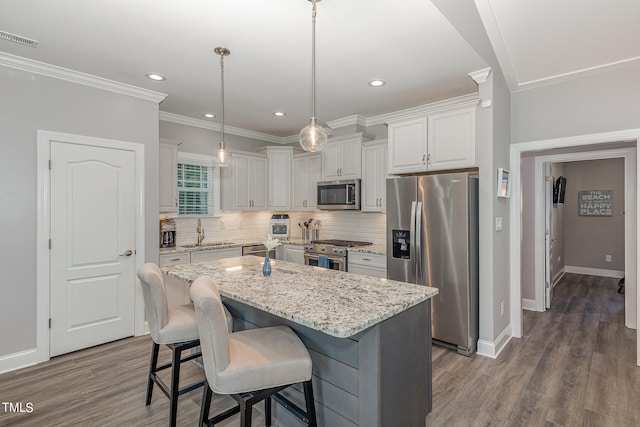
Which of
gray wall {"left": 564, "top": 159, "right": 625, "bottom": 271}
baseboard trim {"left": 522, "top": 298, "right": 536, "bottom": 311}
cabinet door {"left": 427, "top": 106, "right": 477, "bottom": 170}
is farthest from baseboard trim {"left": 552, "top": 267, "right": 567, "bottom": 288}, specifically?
cabinet door {"left": 427, "top": 106, "right": 477, "bottom": 170}

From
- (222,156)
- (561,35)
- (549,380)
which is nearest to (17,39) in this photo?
(222,156)

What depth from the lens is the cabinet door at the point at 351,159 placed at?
15.0 feet

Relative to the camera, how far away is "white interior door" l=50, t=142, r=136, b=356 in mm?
3143

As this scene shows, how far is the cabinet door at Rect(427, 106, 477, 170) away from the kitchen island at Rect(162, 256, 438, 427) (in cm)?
185

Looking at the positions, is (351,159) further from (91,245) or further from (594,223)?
(594,223)

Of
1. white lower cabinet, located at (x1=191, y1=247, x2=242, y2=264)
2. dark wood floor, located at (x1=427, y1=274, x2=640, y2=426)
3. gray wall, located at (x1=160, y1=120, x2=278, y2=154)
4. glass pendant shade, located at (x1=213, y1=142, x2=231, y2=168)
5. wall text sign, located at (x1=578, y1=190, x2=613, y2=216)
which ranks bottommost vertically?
dark wood floor, located at (x1=427, y1=274, x2=640, y2=426)

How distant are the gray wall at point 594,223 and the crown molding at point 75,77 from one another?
26.5 feet

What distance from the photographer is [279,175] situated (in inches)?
215

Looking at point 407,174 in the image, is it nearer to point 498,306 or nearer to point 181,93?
point 498,306

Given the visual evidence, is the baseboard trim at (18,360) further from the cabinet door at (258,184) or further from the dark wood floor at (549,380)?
the dark wood floor at (549,380)

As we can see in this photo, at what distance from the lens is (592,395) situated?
2.50 metres

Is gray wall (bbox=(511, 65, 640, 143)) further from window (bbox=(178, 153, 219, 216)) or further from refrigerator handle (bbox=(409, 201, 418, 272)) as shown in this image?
window (bbox=(178, 153, 219, 216))

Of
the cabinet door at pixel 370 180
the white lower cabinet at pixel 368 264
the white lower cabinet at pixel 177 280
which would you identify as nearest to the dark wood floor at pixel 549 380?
the white lower cabinet at pixel 368 264

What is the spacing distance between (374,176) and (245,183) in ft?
6.76
